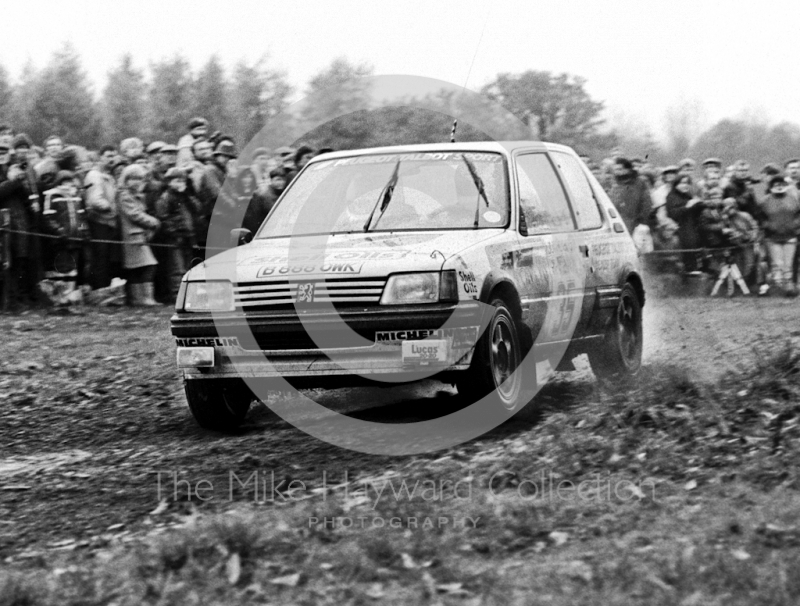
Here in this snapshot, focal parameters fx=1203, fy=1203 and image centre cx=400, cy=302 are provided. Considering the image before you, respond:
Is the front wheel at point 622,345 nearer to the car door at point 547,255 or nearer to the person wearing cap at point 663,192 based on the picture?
the car door at point 547,255

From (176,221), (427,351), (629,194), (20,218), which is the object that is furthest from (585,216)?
(629,194)

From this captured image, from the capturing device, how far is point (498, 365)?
741 cm

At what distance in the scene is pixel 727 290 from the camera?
60.4 ft

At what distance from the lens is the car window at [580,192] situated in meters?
9.12

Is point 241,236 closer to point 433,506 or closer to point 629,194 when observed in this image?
point 433,506

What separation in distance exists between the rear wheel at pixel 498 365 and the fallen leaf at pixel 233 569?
2.57 meters

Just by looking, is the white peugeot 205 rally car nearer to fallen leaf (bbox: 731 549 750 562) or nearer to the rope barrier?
fallen leaf (bbox: 731 549 750 562)

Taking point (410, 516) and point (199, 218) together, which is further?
point (199, 218)

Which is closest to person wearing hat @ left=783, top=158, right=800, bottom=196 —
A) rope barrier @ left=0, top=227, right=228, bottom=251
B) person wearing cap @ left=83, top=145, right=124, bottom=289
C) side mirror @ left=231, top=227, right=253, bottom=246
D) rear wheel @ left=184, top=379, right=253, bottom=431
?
Answer: rope barrier @ left=0, top=227, right=228, bottom=251

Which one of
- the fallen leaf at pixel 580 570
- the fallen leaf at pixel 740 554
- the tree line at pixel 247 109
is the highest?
the tree line at pixel 247 109

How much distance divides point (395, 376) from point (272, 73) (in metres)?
25.2

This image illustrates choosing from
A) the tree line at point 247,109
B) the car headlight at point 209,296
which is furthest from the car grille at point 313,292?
the tree line at point 247,109

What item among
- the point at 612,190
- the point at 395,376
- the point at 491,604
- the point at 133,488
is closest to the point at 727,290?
the point at 612,190

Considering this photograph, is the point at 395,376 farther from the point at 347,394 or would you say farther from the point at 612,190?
the point at 612,190
